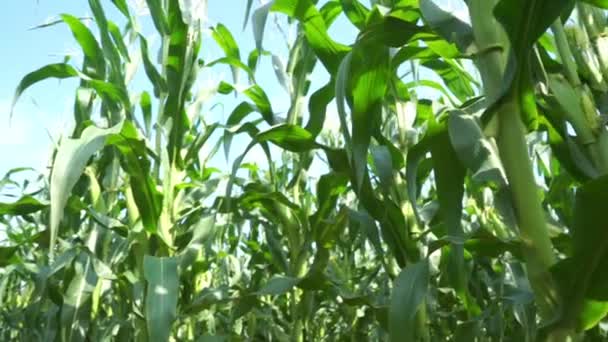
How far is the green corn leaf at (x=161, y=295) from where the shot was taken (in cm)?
112

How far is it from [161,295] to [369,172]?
635 millimetres

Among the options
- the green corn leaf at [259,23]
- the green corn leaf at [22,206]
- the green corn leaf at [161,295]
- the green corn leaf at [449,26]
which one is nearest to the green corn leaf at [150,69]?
the green corn leaf at [22,206]

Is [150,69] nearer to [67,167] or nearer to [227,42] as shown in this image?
[227,42]

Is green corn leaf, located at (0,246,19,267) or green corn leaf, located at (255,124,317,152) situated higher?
green corn leaf, located at (255,124,317,152)

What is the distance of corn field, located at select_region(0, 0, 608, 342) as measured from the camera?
78 cm

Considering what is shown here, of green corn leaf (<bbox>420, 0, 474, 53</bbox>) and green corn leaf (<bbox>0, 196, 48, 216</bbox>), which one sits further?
green corn leaf (<bbox>0, 196, 48, 216</bbox>)

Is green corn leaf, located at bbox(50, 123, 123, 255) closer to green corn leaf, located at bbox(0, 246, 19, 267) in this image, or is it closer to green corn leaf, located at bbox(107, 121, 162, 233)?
green corn leaf, located at bbox(107, 121, 162, 233)

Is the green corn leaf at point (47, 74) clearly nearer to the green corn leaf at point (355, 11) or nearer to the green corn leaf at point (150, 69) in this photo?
the green corn leaf at point (150, 69)

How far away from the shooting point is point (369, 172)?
1.56 m

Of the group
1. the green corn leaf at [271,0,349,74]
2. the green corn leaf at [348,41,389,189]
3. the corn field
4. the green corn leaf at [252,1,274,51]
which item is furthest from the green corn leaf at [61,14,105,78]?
the green corn leaf at [348,41,389,189]

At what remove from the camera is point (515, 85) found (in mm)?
791

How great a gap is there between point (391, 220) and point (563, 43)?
1.49 feet

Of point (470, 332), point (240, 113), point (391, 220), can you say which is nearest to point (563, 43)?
point (391, 220)

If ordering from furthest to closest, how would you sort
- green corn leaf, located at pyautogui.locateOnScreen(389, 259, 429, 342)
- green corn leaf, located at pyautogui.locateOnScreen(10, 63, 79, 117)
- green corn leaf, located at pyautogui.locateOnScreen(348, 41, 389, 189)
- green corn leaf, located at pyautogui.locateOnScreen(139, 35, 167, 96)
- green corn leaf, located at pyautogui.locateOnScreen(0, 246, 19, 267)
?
green corn leaf, located at pyautogui.locateOnScreen(0, 246, 19, 267)
green corn leaf, located at pyautogui.locateOnScreen(139, 35, 167, 96)
green corn leaf, located at pyautogui.locateOnScreen(10, 63, 79, 117)
green corn leaf, located at pyautogui.locateOnScreen(348, 41, 389, 189)
green corn leaf, located at pyautogui.locateOnScreen(389, 259, 429, 342)
